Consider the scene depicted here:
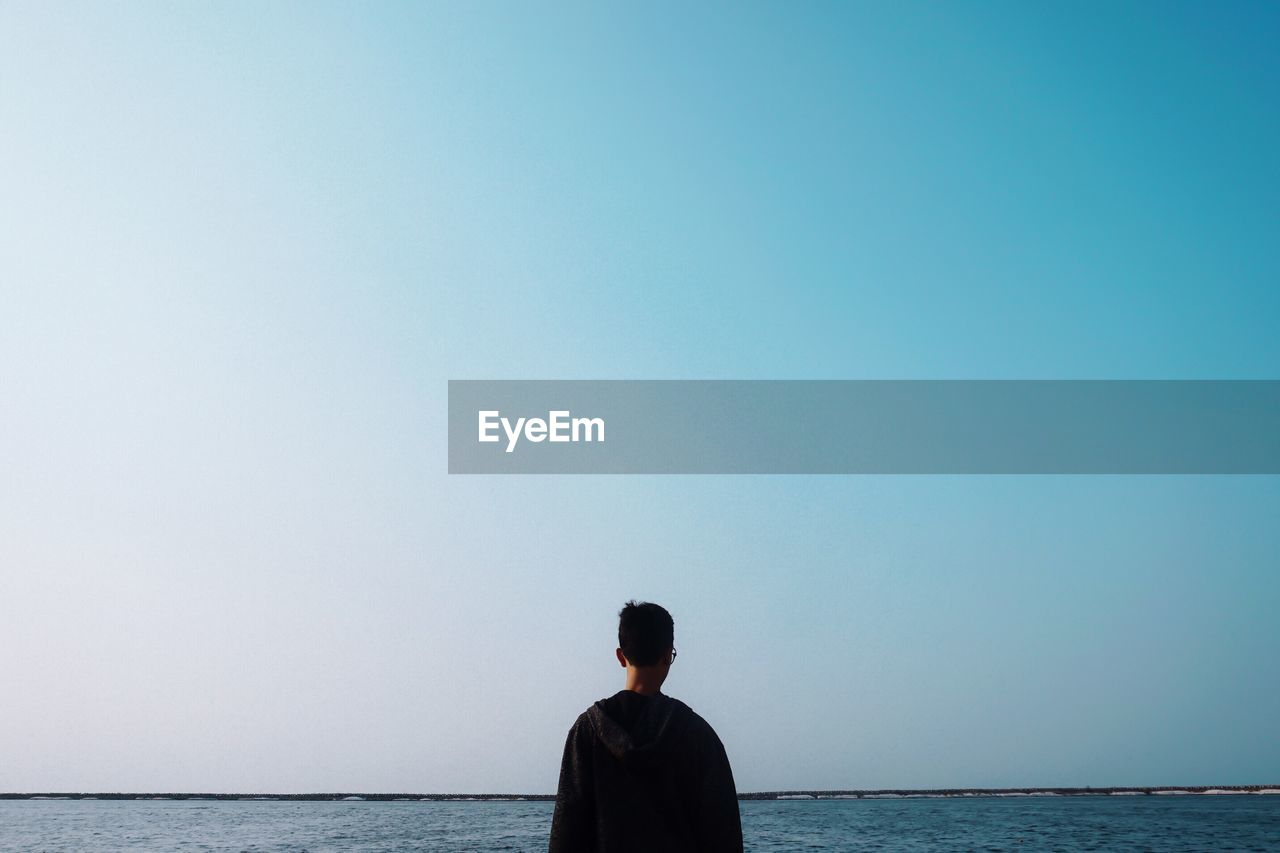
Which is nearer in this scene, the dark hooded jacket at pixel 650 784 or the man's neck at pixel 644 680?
the dark hooded jacket at pixel 650 784

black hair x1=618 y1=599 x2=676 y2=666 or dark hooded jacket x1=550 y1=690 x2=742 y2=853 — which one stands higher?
black hair x1=618 y1=599 x2=676 y2=666

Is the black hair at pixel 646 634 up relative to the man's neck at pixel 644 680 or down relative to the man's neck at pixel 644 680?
up

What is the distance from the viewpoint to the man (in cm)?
277

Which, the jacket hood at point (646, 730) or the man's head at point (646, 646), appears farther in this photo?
the man's head at point (646, 646)

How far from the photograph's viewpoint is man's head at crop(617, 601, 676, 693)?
9.60 ft

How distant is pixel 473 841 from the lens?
59969 mm

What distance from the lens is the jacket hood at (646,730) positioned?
2.78m

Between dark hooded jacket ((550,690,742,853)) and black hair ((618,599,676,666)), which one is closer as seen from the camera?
dark hooded jacket ((550,690,742,853))

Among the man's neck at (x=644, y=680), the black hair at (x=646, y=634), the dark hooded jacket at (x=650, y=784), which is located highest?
the black hair at (x=646, y=634)

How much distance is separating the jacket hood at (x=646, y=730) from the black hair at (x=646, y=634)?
120 mm

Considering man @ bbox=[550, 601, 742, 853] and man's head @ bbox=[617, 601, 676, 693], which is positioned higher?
man's head @ bbox=[617, 601, 676, 693]

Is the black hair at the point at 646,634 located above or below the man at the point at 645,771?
above

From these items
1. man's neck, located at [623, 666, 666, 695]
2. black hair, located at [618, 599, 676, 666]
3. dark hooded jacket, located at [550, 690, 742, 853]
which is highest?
black hair, located at [618, 599, 676, 666]

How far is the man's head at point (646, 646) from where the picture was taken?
2.93 m
